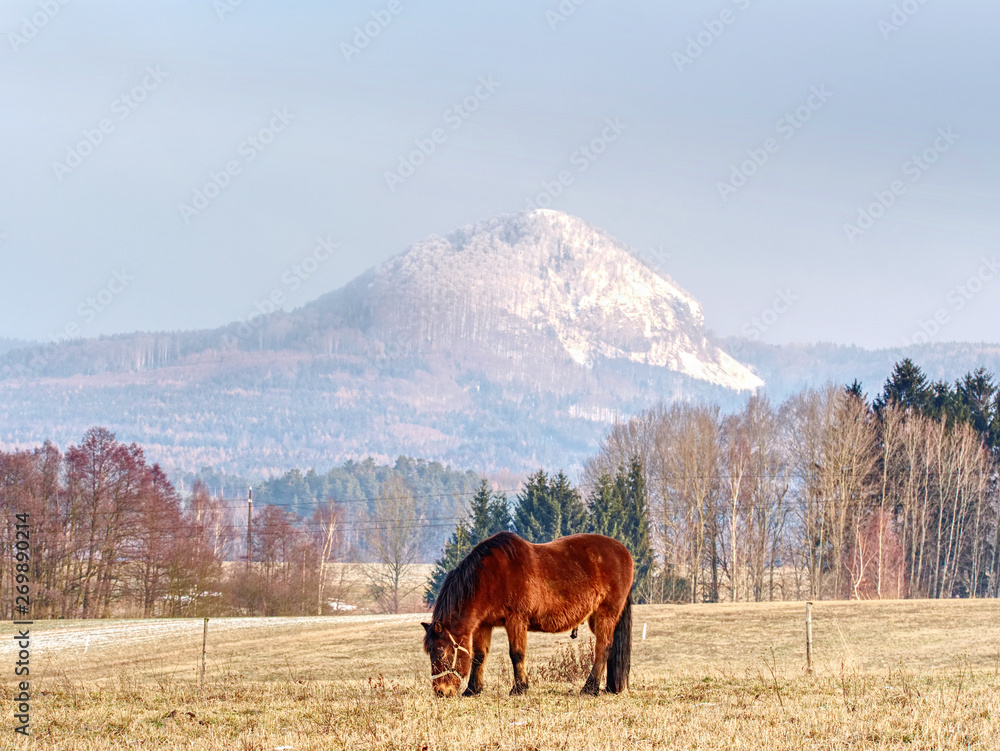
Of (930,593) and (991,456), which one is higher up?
(991,456)

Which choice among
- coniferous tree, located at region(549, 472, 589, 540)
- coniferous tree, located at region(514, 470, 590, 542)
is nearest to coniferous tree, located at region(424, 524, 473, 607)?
coniferous tree, located at region(514, 470, 590, 542)

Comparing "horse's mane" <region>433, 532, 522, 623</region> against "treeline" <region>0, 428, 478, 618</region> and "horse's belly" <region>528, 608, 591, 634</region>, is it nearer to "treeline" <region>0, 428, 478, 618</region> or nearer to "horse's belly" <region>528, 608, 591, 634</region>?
"horse's belly" <region>528, 608, 591, 634</region>

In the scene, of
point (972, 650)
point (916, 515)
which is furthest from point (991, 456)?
point (972, 650)

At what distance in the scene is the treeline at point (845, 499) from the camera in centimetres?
7006

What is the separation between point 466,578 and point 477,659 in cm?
126

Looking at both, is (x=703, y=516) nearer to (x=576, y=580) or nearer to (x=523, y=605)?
→ (x=576, y=580)

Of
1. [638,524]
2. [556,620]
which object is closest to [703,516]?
[638,524]

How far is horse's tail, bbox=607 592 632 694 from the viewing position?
45.0 feet

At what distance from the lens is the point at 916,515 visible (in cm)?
7050

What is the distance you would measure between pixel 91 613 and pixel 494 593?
52.3 metres

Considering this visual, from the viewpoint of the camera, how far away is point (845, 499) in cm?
6938

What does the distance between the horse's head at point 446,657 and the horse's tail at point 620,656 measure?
214cm

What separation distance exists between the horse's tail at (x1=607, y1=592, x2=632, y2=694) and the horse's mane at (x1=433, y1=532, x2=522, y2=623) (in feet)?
7.02

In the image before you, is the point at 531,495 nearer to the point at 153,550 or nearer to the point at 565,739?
the point at 153,550
